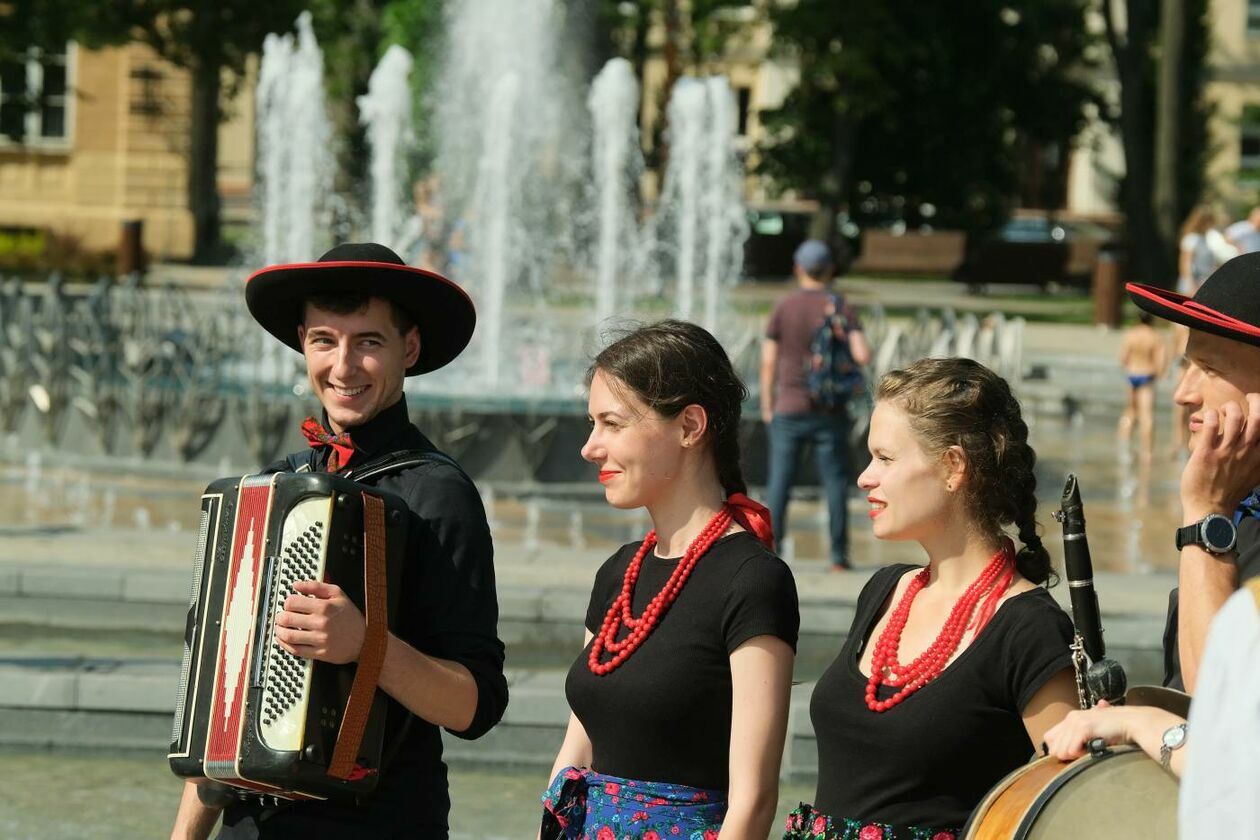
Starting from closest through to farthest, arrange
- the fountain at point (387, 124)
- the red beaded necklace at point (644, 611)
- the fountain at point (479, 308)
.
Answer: the red beaded necklace at point (644, 611) → the fountain at point (479, 308) → the fountain at point (387, 124)

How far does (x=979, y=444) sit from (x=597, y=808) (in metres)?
0.92

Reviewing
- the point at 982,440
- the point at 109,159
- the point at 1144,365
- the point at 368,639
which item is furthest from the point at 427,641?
the point at 109,159

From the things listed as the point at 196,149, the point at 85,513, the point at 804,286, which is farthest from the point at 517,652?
the point at 196,149

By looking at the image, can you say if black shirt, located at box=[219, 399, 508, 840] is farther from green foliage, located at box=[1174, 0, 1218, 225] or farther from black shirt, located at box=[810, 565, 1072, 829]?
green foliage, located at box=[1174, 0, 1218, 225]

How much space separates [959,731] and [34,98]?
29704 millimetres

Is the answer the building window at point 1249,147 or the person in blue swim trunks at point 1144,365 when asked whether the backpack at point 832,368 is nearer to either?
the person in blue swim trunks at point 1144,365

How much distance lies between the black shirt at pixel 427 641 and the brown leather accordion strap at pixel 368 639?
15 centimetres

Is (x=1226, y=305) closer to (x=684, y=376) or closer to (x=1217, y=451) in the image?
(x=1217, y=451)

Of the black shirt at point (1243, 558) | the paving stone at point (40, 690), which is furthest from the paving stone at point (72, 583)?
the black shirt at point (1243, 558)

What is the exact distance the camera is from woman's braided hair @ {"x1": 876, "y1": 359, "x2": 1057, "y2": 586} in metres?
3.47

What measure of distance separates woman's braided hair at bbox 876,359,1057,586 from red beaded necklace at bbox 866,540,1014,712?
5cm

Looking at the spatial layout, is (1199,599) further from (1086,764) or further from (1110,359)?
(1110,359)

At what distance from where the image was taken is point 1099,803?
271cm

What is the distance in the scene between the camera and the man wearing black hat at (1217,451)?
10.6ft
